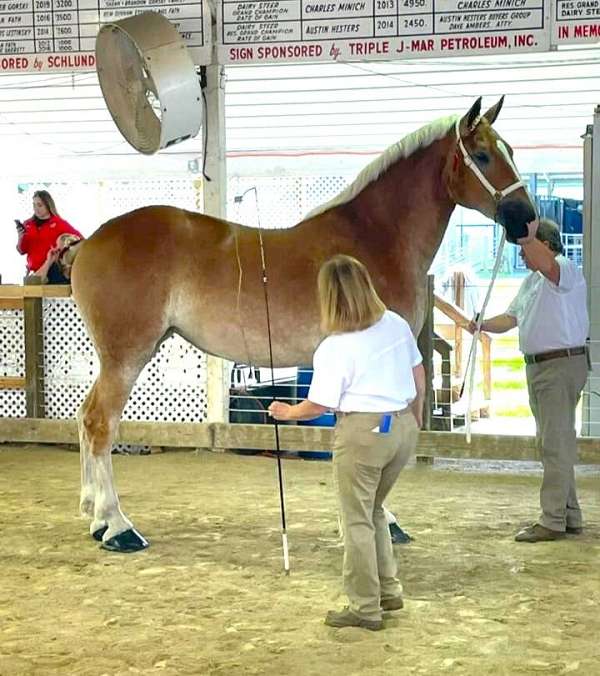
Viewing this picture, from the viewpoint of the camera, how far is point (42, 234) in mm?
7938

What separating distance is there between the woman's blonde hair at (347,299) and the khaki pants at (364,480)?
339 millimetres

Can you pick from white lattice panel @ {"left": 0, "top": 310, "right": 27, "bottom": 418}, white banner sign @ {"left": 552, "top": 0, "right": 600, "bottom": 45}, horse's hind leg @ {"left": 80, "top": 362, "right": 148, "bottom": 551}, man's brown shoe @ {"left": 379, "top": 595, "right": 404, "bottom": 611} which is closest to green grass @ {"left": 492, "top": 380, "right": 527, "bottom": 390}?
white banner sign @ {"left": 552, "top": 0, "right": 600, "bottom": 45}

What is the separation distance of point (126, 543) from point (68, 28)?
401 centimetres

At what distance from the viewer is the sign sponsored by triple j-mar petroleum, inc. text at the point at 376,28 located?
6348 mm

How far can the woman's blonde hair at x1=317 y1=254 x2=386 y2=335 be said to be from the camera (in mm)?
3461

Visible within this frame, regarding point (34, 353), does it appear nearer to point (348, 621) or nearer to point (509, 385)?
point (348, 621)

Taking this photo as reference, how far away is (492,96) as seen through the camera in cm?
1045

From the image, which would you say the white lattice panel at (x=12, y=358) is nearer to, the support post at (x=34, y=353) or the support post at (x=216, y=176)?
the support post at (x=34, y=353)

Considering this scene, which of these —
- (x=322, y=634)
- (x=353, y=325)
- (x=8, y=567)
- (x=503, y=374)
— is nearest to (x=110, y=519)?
(x=8, y=567)

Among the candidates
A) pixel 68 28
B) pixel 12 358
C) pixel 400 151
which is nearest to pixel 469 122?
pixel 400 151

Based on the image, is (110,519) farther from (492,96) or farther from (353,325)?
(492,96)

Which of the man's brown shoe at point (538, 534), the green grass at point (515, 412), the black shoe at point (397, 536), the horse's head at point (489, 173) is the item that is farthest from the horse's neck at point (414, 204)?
the green grass at point (515, 412)

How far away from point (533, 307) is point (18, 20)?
A: 4.45m

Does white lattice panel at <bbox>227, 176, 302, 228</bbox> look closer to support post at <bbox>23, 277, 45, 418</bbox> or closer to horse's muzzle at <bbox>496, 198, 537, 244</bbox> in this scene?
support post at <bbox>23, 277, 45, 418</bbox>
